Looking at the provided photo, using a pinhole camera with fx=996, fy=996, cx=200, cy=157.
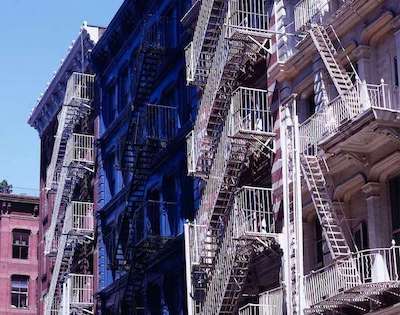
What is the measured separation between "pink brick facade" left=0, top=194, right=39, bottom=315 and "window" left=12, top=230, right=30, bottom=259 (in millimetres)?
247

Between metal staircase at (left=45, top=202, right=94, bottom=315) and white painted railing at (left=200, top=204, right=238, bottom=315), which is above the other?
metal staircase at (left=45, top=202, right=94, bottom=315)

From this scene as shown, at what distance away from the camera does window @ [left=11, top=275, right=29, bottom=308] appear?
7025 cm

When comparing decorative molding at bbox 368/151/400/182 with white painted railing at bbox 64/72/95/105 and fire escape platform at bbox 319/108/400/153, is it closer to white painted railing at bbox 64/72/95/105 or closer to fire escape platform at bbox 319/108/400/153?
fire escape platform at bbox 319/108/400/153

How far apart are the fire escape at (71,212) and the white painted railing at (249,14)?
19.7 metres

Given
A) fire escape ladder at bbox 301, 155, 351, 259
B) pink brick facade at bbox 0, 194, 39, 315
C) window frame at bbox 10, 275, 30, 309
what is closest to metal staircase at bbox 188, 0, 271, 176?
fire escape ladder at bbox 301, 155, 351, 259

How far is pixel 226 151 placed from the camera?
30297 millimetres

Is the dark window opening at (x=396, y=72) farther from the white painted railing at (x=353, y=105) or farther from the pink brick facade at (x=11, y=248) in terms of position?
the pink brick facade at (x=11, y=248)

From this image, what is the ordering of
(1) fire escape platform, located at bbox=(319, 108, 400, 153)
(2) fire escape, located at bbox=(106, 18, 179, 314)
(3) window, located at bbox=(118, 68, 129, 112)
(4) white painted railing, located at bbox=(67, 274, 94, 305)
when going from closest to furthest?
(1) fire escape platform, located at bbox=(319, 108, 400, 153), (2) fire escape, located at bbox=(106, 18, 179, 314), (3) window, located at bbox=(118, 68, 129, 112), (4) white painted railing, located at bbox=(67, 274, 94, 305)

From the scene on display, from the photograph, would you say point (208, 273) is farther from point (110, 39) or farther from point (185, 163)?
point (110, 39)

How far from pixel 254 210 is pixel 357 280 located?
22.8ft

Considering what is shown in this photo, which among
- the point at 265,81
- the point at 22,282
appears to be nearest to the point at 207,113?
the point at 265,81

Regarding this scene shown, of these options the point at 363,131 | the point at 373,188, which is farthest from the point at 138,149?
the point at 363,131

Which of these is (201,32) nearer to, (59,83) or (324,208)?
(324,208)

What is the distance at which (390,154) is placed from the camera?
77.3ft
